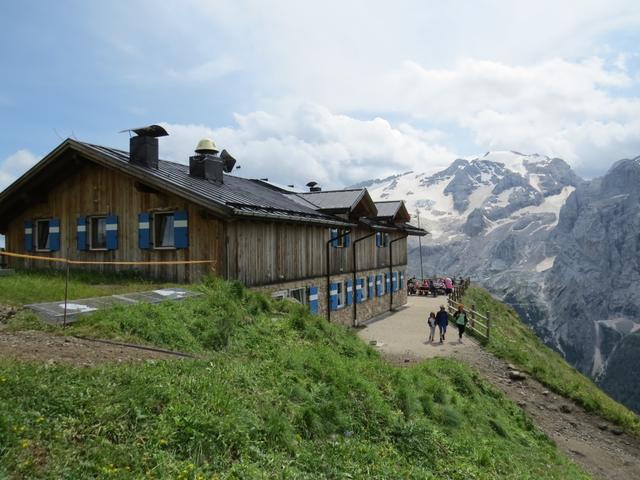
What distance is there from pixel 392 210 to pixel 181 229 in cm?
2000

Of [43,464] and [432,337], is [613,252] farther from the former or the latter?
[43,464]

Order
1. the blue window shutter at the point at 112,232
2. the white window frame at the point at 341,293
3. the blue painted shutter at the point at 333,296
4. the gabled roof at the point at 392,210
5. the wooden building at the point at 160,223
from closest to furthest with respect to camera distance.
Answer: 1. the wooden building at the point at 160,223
2. the blue window shutter at the point at 112,232
3. the blue painted shutter at the point at 333,296
4. the white window frame at the point at 341,293
5. the gabled roof at the point at 392,210

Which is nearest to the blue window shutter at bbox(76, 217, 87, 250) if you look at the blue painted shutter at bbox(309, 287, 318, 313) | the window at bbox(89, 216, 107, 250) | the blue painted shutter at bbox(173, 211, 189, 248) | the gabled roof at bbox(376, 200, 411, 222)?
the window at bbox(89, 216, 107, 250)

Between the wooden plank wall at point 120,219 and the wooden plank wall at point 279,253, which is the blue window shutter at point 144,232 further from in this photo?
the wooden plank wall at point 279,253

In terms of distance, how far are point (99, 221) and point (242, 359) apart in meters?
11.9

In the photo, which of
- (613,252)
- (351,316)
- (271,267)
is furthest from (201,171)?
(613,252)

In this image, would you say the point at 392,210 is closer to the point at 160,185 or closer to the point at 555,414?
the point at 555,414

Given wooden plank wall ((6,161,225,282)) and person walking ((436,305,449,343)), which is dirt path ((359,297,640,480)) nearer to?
person walking ((436,305,449,343))

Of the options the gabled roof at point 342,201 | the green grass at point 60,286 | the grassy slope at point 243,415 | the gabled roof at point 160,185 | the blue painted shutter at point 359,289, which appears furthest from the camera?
the blue painted shutter at point 359,289

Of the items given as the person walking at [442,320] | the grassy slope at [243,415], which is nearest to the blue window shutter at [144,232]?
the grassy slope at [243,415]

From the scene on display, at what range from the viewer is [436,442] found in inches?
315

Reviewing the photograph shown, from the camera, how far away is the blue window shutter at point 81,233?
17.9 m

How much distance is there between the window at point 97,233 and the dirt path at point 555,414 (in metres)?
11.3

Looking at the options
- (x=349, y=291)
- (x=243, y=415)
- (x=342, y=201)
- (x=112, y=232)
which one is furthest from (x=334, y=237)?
(x=243, y=415)
